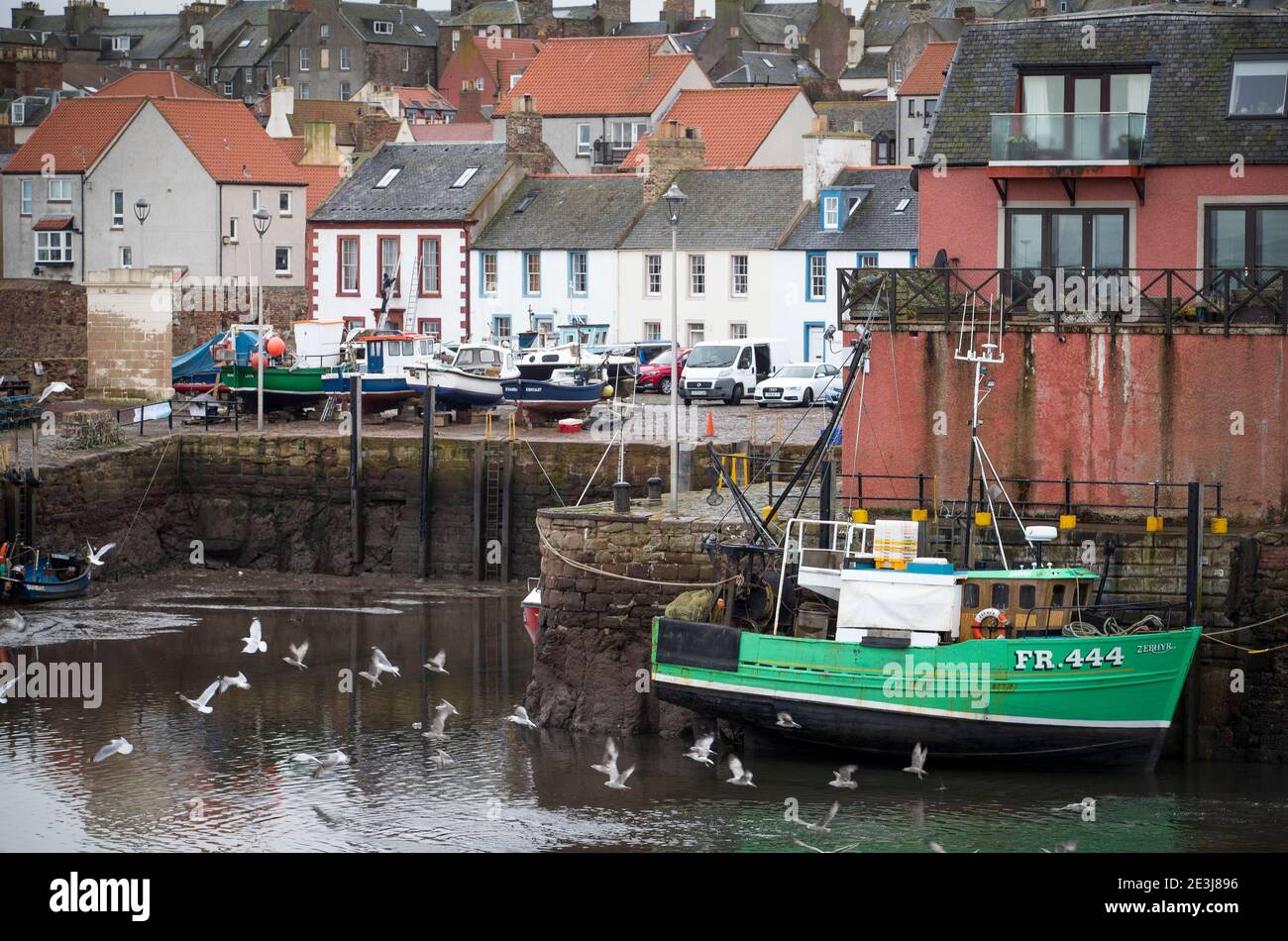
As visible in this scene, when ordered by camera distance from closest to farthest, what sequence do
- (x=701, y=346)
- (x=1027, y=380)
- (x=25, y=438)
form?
(x=1027, y=380) → (x=25, y=438) → (x=701, y=346)

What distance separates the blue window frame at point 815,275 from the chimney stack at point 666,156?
18.2ft

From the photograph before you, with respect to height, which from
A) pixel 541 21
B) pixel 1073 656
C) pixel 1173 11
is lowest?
pixel 1073 656

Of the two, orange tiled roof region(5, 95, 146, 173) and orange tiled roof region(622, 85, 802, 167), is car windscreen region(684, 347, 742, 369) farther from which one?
orange tiled roof region(5, 95, 146, 173)

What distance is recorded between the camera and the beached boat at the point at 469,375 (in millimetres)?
47469

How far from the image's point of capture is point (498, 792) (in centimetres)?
2662

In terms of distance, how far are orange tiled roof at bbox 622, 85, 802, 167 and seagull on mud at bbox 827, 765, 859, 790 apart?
42926 mm

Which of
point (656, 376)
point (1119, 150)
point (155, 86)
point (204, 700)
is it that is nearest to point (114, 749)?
point (204, 700)

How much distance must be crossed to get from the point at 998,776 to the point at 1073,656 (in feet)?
6.40

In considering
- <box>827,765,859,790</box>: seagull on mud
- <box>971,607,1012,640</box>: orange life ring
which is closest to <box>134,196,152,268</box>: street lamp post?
<box>827,765,859,790</box>: seagull on mud

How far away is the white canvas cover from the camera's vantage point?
2617 centimetres

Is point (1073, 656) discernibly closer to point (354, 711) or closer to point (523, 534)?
point (354, 711)

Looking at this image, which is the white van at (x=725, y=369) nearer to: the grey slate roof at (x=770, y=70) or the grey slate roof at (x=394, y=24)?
the grey slate roof at (x=770, y=70)

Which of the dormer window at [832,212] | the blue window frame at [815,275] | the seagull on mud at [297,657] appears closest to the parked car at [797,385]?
the blue window frame at [815,275]

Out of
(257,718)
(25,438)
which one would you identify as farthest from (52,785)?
(25,438)
